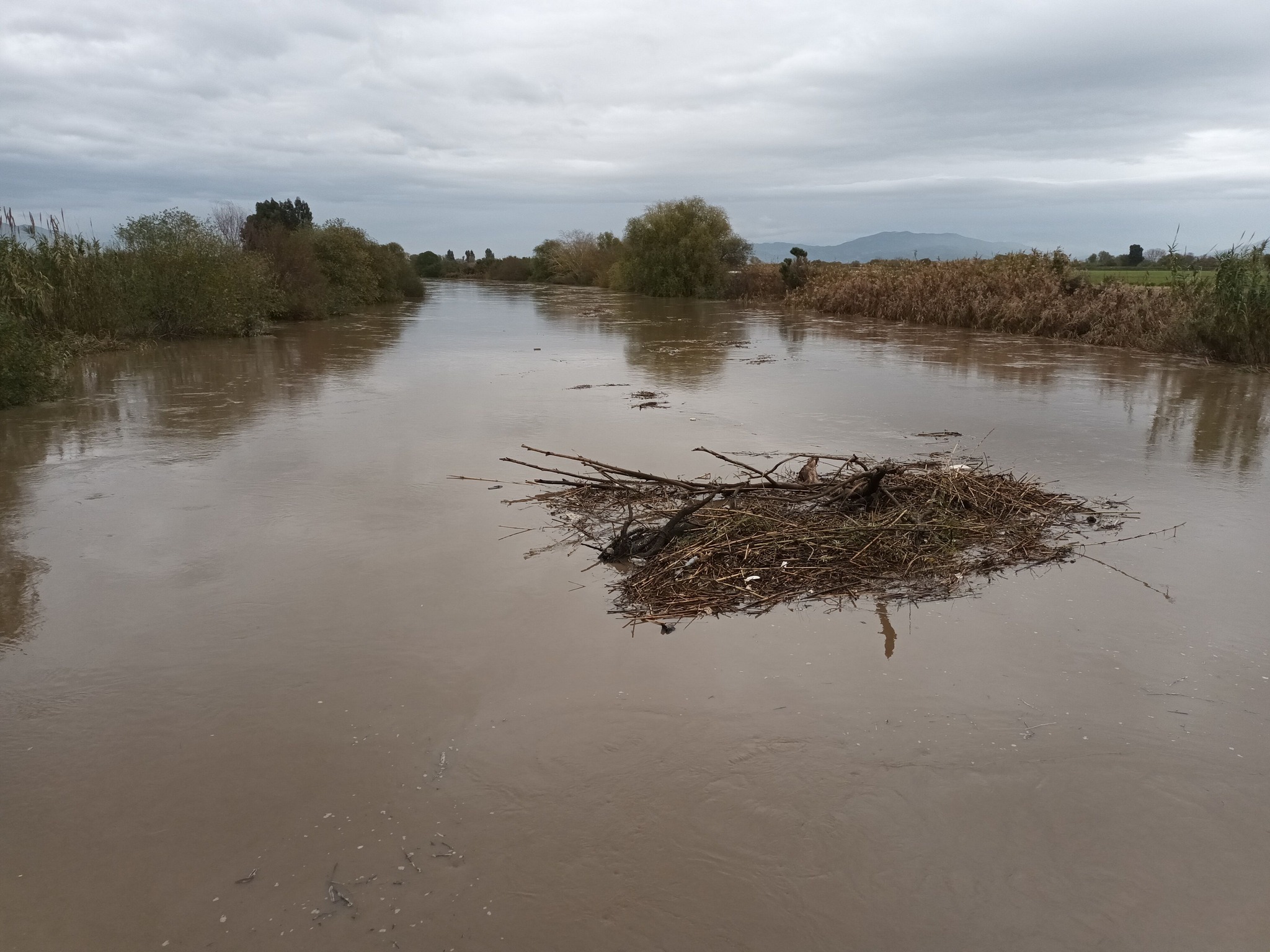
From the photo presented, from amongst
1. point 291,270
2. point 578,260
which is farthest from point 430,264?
point 291,270

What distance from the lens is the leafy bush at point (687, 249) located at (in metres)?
42.3

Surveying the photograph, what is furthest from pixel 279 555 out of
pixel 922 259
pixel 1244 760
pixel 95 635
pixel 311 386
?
pixel 922 259

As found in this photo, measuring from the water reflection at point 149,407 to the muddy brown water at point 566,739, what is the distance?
121mm

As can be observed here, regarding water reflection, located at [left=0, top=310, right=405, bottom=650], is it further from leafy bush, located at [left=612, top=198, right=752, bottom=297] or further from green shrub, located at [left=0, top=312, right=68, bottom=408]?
leafy bush, located at [left=612, top=198, right=752, bottom=297]

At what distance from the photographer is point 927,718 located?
13.0 feet

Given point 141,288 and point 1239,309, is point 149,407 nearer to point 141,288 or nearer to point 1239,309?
point 141,288

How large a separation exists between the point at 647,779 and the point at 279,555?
3546 mm

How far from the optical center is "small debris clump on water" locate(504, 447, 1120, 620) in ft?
17.5

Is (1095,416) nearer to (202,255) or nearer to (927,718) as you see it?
(927,718)

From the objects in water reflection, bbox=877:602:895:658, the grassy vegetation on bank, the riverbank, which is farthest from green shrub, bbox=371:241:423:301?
water reflection, bbox=877:602:895:658

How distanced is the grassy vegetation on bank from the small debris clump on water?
9.23 metres

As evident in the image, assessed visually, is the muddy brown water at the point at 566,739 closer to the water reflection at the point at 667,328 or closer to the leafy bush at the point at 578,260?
the water reflection at the point at 667,328

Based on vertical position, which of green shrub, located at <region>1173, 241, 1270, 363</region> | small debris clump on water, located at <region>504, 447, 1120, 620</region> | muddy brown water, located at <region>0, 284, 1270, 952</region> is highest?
green shrub, located at <region>1173, 241, 1270, 363</region>

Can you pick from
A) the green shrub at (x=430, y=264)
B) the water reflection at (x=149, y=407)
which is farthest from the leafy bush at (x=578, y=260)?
the water reflection at (x=149, y=407)
